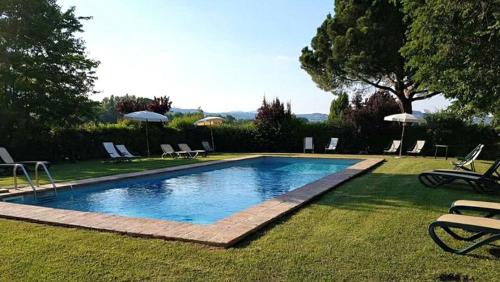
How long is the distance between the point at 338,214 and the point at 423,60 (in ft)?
22.0

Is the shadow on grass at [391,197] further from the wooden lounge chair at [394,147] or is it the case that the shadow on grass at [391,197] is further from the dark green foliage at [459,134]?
the dark green foliage at [459,134]

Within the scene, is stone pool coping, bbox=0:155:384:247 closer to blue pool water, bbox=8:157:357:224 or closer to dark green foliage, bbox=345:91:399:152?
blue pool water, bbox=8:157:357:224

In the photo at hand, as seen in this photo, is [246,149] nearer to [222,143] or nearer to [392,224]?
[222,143]

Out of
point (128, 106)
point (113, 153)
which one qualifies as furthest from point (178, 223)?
point (128, 106)

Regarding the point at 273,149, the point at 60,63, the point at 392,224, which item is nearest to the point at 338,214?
the point at 392,224

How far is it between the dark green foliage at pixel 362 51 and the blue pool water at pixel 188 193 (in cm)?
958

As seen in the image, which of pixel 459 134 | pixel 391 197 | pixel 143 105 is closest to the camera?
pixel 391 197

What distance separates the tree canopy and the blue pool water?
7.05 metres

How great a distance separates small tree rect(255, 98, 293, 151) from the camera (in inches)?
931

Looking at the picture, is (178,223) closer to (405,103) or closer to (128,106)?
(128,106)

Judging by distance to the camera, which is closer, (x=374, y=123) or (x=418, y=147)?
(x=418, y=147)

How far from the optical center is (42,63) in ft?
54.7

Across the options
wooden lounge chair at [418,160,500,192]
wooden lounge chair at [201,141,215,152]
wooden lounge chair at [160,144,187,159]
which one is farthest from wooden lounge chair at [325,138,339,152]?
wooden lounge chair at [418,160,500,192]

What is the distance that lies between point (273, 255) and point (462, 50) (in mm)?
8221
